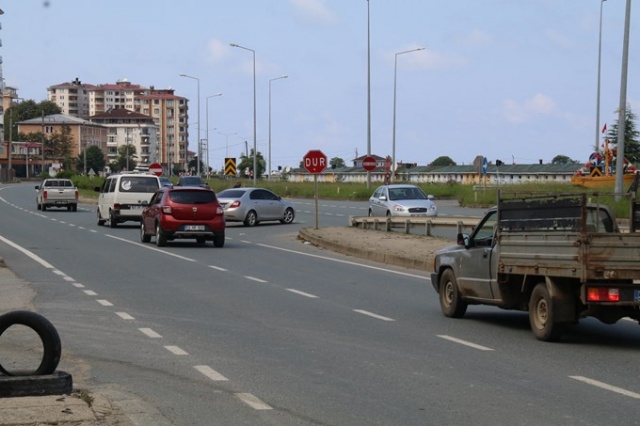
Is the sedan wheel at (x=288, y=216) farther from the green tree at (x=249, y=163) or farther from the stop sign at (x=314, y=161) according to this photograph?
the green tree at (x=249, y=163)

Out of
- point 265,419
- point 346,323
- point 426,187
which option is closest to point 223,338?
point 346,323

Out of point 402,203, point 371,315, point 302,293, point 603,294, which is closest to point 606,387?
point 603,294

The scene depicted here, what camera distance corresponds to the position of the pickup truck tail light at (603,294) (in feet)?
39.4

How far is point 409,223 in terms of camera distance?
34.0m

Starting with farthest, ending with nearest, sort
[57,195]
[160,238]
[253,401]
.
A: [57,195] < [160,238] < [253,401]

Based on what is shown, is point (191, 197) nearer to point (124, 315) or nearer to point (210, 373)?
point (124, 315)

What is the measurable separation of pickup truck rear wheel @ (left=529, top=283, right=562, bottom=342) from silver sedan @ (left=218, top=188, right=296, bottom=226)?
31.0 metres

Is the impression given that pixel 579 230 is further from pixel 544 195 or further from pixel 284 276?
pixel 284 276

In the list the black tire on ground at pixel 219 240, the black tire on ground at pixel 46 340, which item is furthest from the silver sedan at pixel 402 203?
the black tire on ground at pixel 46 340

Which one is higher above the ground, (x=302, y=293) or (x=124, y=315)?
(x=124, y=315)

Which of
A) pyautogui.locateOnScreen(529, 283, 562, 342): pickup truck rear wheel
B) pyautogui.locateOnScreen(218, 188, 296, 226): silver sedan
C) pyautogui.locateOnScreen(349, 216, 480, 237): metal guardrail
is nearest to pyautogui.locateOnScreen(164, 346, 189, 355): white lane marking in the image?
pyautogui.locateOnScreen(529, 283, 562, 342): pickup truck rear wheel

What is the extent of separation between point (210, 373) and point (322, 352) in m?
1.80

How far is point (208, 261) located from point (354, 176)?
143 meters

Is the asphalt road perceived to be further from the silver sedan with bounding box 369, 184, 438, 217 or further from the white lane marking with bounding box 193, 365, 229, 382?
the silver sedan with bounding box 369, 184, 438, 217
